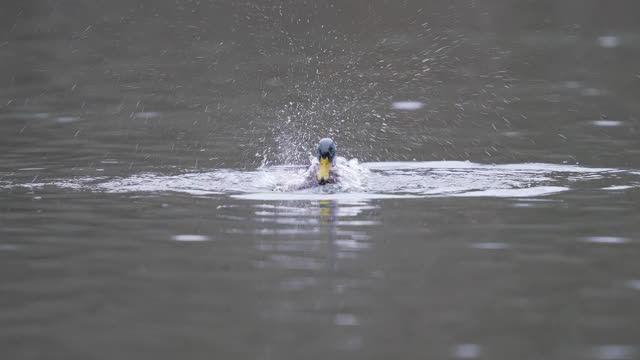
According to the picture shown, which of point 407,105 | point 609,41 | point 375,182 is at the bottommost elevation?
point 375,182

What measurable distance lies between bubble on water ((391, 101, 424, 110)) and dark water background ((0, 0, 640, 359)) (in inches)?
9.1

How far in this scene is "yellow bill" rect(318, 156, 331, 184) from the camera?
13.3 m

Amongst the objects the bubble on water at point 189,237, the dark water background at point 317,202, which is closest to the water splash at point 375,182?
the dark water background at point 317,202

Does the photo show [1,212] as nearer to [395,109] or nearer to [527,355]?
[527,355]

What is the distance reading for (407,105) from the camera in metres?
20.6

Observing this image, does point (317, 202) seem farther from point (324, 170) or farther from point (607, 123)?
point (607, 123)

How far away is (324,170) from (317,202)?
1222 millimetres

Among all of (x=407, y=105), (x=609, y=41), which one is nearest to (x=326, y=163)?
(x=407, y=105)

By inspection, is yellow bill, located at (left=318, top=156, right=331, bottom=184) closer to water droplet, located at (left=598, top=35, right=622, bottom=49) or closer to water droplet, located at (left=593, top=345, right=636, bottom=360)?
water droplet, located at (left=593, top=345, right=636, bottom=360)

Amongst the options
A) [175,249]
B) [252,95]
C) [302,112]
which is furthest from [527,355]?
[252,95]

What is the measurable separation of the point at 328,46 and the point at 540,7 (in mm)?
8350

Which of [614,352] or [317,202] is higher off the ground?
[317,202]

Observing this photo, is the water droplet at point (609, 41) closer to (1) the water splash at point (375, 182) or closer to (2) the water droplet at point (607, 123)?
(2) the water droplet at point (607, 123)

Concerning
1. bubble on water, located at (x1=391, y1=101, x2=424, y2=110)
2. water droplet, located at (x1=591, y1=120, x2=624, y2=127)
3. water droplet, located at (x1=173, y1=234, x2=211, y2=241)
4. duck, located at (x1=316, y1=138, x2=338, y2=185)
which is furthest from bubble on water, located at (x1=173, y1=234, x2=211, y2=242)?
bubble on water, located at (x1=391, y1=101, x2=424, y2=110)
